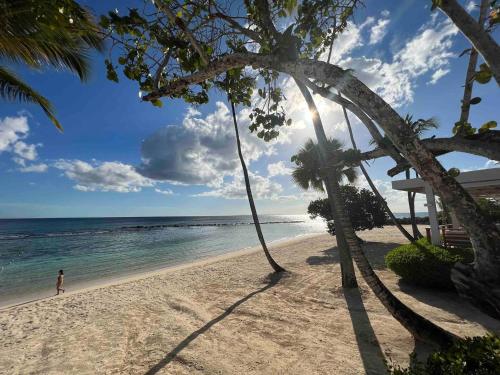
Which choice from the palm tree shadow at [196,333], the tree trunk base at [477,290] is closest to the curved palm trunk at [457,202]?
the tree trunk base at [477,290]

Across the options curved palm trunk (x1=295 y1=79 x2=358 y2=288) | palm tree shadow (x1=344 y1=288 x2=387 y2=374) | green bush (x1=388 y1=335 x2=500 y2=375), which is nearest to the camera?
green bush (x1=388 y1=335 x2=500 y2=375)

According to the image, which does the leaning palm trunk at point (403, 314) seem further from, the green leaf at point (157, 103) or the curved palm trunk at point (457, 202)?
the green leaf at point (157, 103)

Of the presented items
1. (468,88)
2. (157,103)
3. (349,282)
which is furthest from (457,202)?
(349,282)

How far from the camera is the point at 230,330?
6664mm

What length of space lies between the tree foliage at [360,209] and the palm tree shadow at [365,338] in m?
14.0

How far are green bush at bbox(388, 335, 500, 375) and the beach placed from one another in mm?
2467

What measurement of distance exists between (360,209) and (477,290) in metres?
21.0

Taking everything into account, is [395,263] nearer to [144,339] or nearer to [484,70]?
[144,339]

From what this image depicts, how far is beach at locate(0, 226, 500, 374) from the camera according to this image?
516cm

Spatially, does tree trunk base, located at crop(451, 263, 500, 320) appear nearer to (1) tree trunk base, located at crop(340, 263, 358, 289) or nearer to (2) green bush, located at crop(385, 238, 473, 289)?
(2) green bush, located at crop(385, 238, 473, 289)

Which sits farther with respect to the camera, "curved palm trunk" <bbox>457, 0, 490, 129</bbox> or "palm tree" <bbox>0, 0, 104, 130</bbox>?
"palm tree" <bbox>0, 0, 104, 130</bbox>

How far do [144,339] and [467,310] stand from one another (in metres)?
7.72

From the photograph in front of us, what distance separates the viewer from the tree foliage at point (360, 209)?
21.5 meters

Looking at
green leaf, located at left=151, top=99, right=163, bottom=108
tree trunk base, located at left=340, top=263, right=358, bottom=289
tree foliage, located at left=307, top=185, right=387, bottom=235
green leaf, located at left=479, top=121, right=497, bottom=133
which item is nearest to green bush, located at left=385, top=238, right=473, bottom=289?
tree trunk base, located at left=340, top=263, right=358, bottom=289
